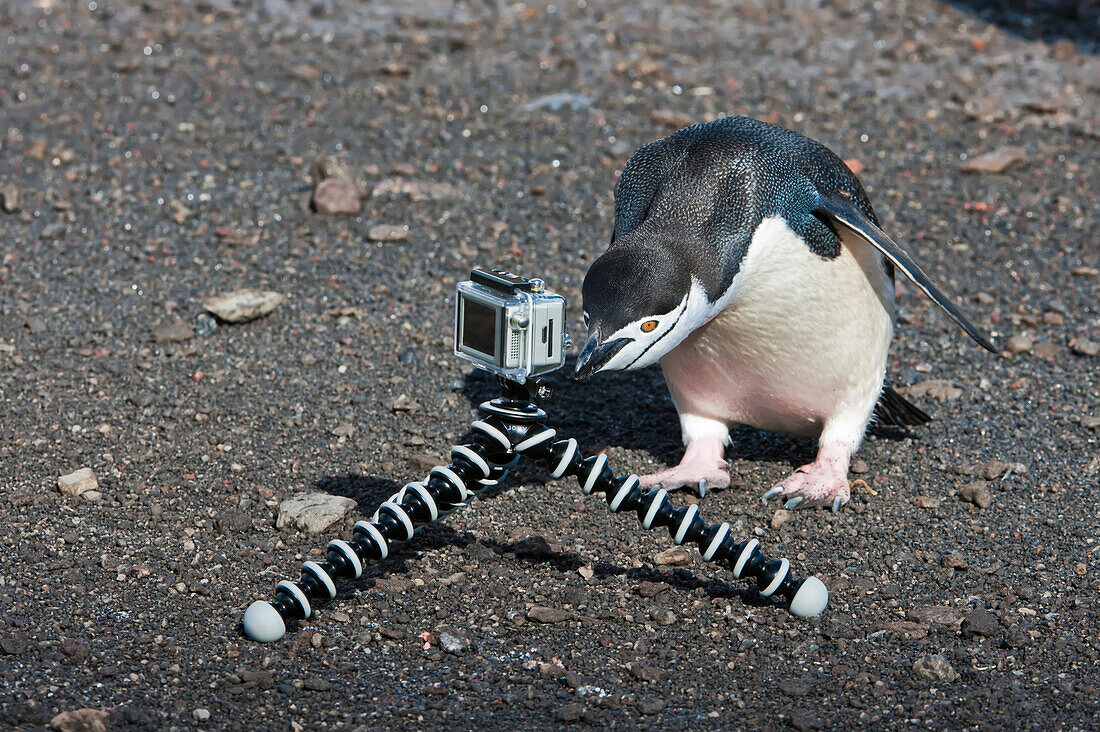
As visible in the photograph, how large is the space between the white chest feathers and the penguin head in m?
0.33

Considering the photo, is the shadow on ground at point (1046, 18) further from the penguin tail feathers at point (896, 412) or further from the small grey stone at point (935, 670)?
the small grey stone at point (935, 670)

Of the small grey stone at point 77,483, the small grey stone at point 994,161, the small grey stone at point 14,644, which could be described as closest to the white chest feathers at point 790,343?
the small grey stone at point 77,483

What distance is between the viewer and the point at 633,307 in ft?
9.96

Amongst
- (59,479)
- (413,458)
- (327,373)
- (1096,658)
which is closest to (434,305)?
(327,373)

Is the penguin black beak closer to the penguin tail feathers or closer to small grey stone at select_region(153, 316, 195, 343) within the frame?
the penguin tail feathers

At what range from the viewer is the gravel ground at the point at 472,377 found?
9.86ft

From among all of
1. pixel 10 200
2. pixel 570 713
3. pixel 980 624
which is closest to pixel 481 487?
pixel 570 713

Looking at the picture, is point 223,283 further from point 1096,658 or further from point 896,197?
point 1096,658

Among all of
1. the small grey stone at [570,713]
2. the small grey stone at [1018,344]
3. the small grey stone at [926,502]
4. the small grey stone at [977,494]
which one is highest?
the small grey stone at [1018,344]

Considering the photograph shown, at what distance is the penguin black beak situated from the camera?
2.98 m

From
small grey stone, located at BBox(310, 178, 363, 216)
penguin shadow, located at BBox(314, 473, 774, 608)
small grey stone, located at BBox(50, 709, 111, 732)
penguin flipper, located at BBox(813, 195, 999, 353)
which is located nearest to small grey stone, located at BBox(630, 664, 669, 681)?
penguin shadow, located at BBox(314, 473, 774, 608)

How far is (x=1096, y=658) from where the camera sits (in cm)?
309

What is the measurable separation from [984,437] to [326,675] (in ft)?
8.12

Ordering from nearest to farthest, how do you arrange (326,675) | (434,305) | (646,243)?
(326,675) → (646,243) → (434,305)
